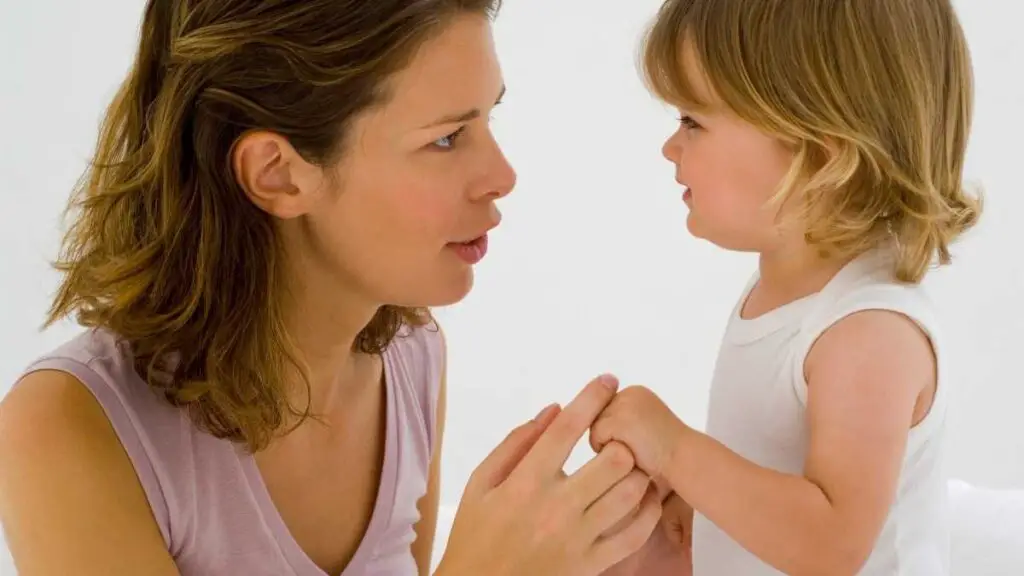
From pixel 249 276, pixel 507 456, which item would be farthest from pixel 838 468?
pixel 249 276

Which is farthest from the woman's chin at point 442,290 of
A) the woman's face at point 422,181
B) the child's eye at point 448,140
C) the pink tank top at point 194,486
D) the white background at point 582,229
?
the white background at point 582,229

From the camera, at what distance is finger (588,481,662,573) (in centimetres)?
139

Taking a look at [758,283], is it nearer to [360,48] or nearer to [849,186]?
[849,186]

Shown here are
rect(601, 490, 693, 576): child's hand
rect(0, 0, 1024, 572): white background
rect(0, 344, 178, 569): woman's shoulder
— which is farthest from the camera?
rect(0, 0, 1024, 572): white background

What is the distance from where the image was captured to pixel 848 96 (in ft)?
4.61

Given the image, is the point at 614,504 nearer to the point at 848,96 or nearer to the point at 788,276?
the point at 788,276

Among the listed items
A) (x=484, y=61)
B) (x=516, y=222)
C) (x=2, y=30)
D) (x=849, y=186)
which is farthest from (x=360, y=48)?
(x=2, y=30)

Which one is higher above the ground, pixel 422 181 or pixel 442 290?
pixel 422 181

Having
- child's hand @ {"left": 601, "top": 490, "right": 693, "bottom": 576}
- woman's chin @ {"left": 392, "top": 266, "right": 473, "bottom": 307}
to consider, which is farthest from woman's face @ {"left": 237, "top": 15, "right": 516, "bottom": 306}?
child's hand @ {"left": 601, "top": 490, "right": 693, "bottom": 576}

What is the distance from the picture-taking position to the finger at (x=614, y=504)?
138 cm

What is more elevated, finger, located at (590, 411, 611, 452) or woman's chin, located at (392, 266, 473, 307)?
woman's chin, located at (392, 266, 473, 307)

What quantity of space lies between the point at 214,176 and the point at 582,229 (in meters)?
1.32

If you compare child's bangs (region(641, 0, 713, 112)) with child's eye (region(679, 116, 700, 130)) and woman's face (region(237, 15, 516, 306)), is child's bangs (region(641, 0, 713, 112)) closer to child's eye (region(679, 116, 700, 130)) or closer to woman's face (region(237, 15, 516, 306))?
child's eye (region(679, 116, 700, 130))

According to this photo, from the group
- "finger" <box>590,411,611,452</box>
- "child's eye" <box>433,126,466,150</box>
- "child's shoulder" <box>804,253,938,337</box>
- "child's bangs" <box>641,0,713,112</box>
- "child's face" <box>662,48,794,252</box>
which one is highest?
"child's bangs" <box>641,0,713,112</box>
